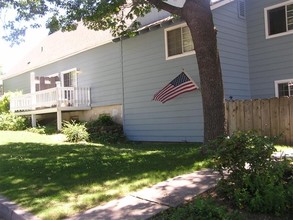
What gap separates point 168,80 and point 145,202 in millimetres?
9333

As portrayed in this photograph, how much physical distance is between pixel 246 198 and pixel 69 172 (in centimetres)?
428

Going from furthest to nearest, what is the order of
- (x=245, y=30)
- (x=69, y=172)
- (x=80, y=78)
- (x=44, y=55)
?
(x=44, y=55), (x=80, y=78), (x=245, y=30), (x=69, y=172)

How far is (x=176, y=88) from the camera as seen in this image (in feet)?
44.3

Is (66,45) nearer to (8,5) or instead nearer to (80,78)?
(80,78)

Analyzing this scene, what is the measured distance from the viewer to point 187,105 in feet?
44.7

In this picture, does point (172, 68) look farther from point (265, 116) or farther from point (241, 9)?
point (265, 116)

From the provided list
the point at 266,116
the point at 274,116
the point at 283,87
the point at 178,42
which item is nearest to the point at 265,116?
the point at 266,116

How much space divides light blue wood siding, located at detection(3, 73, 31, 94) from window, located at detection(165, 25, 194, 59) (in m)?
14.2

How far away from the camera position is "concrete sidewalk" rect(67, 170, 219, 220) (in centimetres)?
497

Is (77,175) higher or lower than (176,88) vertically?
lower

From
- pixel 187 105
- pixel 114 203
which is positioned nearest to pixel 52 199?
pixel 114 203

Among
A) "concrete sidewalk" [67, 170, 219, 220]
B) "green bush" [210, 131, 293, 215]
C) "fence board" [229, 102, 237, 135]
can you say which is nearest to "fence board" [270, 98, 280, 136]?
"fence board" [229, 102, 237, 135]

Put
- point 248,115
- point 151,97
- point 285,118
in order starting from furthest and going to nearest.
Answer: point 151,97
point 248,115
point 285,118

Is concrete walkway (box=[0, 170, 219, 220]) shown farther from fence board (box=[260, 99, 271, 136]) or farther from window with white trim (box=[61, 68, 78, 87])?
window with white trim (box=[61, 68, 78, 87])
